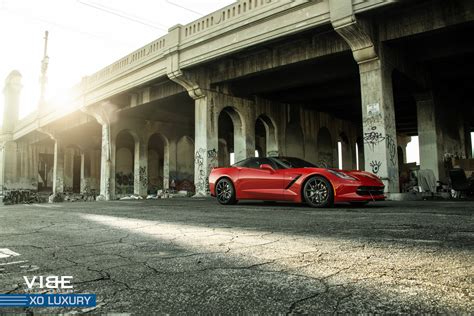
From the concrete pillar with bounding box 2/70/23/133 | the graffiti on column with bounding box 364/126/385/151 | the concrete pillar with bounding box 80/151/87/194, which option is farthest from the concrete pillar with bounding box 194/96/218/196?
the concrete pillar with bounding box 2/70/23/133

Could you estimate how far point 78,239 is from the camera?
3775mm

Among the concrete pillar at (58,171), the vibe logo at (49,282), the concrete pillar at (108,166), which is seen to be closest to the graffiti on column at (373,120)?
the vibe logo at (49,282)

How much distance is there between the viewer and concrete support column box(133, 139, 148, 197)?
26.6 meters

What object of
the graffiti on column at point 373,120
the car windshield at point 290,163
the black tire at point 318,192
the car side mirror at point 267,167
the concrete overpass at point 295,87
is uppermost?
the concrete overpass at point 295,87

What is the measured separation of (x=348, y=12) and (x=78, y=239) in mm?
10172

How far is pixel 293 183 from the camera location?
7.91 meters

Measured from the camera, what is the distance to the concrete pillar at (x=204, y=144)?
16.1 metres

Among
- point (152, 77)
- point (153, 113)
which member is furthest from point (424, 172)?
point (153, 113)

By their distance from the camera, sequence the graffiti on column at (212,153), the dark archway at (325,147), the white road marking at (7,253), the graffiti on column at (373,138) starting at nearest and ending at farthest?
the white road marking at (7,253), the graffiti on column at (373,138), the graffiti on column at (212,153), the dark archway at (325,147)

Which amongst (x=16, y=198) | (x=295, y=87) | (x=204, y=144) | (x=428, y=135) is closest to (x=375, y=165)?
(x=428, y=135)

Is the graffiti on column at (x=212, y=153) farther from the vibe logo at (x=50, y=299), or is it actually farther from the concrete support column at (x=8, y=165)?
the concrete support column at (x=8, y=165)

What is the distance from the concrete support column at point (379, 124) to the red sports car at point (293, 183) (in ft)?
11.6

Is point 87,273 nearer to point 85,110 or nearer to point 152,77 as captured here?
point 152,77

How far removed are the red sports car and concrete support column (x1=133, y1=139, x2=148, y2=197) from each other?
60.2 feet
